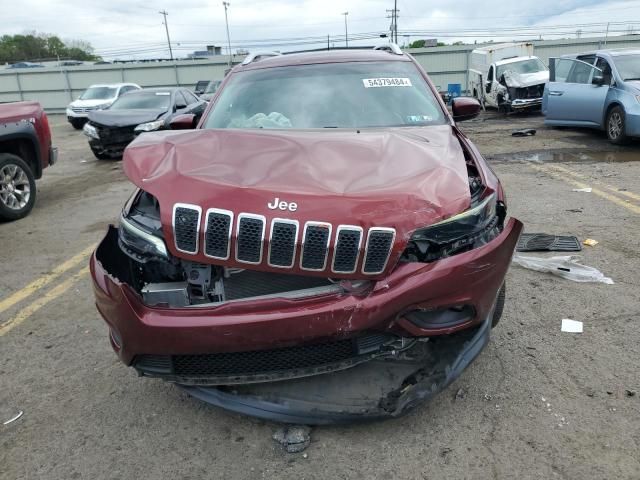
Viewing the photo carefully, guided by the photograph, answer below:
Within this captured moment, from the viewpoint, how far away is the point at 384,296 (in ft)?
6.96

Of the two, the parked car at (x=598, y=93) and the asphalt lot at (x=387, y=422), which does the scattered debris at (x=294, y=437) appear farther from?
the parked car at (x=598, y=93)

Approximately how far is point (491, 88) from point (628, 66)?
890 centimetres

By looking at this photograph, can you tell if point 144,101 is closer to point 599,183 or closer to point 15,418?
point 599,183

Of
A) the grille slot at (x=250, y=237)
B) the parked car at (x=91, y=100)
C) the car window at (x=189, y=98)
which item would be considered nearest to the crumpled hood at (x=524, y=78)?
the car window at (x=189, y=98)

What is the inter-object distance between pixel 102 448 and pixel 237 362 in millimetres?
777

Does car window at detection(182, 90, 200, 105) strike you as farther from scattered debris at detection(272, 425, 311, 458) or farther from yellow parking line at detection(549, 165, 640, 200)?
scattered debris at detection(272, 425, 311, 458)

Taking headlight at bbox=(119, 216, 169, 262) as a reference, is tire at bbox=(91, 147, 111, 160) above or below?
below

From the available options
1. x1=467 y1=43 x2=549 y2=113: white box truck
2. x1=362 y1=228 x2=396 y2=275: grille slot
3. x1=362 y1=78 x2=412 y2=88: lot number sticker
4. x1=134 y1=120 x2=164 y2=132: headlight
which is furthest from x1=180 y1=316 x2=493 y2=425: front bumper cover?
x1=467 y1=43 x2=549 y2=113: white box truck

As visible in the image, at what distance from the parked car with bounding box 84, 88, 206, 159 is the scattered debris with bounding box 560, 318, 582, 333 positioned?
28.8 ft

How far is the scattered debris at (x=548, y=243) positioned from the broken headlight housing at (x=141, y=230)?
319 cm

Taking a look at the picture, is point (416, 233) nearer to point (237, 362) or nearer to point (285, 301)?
point (285, 301)

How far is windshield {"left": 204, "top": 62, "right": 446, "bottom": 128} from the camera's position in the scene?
352 centimetres

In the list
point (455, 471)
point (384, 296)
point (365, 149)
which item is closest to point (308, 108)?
point (365, 149)

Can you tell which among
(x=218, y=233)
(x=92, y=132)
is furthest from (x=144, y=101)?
(x=218, y=233)
